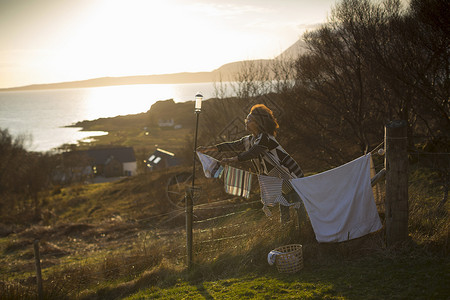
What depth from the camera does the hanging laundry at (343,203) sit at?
208 inches

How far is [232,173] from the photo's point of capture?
629 cm

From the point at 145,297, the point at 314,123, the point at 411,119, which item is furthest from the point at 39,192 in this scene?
the point at 145,297

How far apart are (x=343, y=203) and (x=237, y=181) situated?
5.86 ft

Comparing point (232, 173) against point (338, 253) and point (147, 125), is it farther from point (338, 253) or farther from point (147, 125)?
point (147, 125)

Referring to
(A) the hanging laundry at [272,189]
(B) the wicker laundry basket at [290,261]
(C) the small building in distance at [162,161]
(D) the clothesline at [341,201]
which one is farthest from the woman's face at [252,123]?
(C) the small building in distance at [162,161]

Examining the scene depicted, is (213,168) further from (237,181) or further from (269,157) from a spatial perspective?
(269,157)

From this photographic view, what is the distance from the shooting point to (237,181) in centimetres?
629

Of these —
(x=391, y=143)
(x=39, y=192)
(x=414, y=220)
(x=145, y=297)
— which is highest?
(x=391, y=143)

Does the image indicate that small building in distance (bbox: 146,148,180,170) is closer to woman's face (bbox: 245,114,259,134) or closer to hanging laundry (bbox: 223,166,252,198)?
hanging laundry (bbox: 223,166,252,198)

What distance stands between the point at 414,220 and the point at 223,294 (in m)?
3.10

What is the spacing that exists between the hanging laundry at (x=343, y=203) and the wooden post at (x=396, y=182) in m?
0.25

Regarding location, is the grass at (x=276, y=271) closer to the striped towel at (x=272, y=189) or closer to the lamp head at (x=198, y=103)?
the striped towel at (x=272, y=189)

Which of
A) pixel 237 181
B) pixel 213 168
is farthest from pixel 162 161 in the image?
pixel 213 168

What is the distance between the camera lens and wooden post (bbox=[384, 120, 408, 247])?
196 inches
